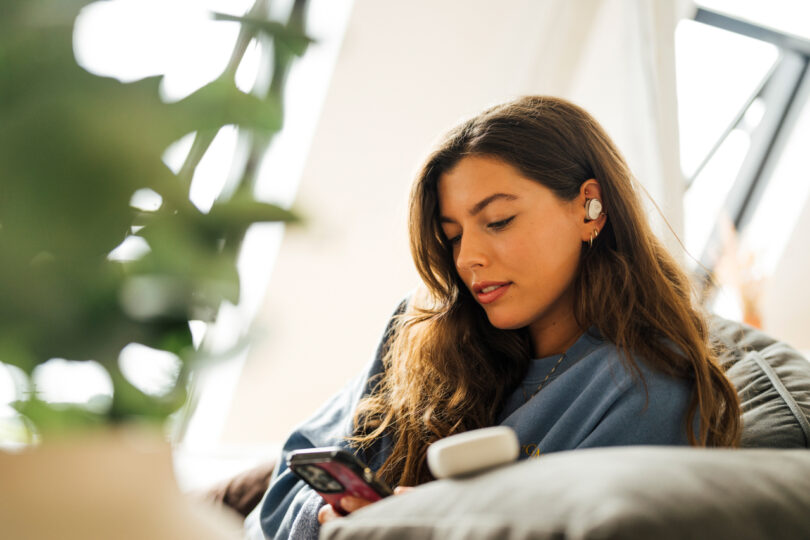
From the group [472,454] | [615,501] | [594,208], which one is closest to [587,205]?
[594,208]

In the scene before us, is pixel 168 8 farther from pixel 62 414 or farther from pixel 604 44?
pixel 604 44

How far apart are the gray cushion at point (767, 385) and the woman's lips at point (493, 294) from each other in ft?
1.56

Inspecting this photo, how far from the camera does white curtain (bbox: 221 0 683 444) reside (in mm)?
2160

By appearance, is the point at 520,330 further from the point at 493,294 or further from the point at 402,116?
the point at 402,116

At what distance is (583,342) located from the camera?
143cm

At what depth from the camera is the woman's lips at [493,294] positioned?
145 cm

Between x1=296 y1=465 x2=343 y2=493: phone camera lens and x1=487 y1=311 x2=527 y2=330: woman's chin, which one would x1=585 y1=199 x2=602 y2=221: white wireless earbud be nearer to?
x1=487 y1=311 x2=527 y2=330: woman's chin

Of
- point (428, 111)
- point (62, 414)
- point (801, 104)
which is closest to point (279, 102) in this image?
point (62, 414)

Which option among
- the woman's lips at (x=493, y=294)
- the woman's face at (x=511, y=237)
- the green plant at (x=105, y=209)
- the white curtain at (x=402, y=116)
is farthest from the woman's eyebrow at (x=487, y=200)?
the green plant at (x=105, y=209)

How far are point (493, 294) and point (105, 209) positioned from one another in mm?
1203

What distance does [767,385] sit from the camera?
1375 millimetres

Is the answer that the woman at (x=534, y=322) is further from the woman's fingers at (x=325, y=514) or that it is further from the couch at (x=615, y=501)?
the couch at (x=615, y=501)

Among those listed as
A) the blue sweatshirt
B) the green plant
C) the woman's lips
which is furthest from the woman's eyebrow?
the green plant

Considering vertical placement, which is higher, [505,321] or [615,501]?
[615,501]
